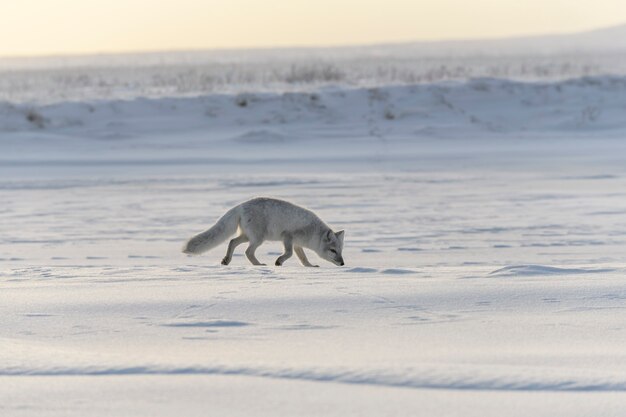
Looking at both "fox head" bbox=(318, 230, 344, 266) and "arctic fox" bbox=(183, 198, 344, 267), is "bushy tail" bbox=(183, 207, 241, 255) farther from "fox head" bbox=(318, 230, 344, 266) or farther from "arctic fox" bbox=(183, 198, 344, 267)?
A: "fox head" bbox=(318, 230, 344, 266)

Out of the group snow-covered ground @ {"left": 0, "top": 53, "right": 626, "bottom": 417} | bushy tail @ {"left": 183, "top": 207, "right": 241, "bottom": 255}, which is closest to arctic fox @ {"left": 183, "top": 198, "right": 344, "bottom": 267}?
bushy tail @ {"left": 183, "top": 207, "right": 241, "bottom": 255}

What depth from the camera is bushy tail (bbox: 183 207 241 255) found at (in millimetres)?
9711

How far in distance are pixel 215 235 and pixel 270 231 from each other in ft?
1.69

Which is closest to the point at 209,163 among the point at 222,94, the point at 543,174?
the point at 543,174

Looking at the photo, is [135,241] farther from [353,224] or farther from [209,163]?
[209,163]

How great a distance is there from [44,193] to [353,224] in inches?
A: 235

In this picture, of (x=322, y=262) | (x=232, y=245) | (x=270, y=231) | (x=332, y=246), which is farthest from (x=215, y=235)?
(x=322, y=262)

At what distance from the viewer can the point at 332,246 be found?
1019cm

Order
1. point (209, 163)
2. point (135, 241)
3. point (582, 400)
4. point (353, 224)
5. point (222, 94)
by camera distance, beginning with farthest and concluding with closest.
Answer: point (222, 94) < point (209, 163) < point (353, 224) < point (135, 241) < point (582, 400)

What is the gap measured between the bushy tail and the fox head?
32.7 inches

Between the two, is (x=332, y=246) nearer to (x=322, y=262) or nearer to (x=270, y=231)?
(x=270, y=231)

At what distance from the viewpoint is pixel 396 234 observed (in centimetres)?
1283

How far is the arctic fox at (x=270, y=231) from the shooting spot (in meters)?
9.82

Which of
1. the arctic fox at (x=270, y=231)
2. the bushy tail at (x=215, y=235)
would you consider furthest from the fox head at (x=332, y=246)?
the bushy tail at (x=215, y=235)
